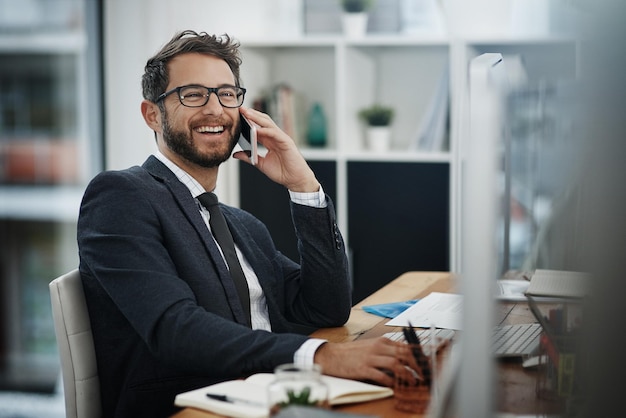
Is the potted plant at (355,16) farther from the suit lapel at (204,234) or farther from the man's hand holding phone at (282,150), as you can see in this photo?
the suit lapel at (204,234)

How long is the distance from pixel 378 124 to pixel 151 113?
174 cm

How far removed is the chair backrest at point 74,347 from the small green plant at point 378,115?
2129 millimetres

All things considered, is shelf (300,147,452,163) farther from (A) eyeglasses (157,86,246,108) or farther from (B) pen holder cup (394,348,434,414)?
(B) pen holder cup (394,348,434,414)

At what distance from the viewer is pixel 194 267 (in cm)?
177

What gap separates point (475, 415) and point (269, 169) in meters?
1.28

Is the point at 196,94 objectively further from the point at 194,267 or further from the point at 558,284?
the point at 558,284

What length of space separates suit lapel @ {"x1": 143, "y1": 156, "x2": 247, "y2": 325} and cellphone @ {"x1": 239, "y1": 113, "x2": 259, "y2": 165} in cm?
20

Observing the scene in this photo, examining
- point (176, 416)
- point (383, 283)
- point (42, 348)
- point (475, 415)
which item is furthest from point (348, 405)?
point (42, 348)

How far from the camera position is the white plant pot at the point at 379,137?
3672 mm

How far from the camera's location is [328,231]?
2020 millimetres

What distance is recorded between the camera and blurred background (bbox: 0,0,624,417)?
354 cm

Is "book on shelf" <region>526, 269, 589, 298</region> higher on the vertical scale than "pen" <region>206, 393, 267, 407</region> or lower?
higher

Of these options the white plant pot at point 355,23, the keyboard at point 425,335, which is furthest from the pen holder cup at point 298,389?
the white plant pot at point 355,23

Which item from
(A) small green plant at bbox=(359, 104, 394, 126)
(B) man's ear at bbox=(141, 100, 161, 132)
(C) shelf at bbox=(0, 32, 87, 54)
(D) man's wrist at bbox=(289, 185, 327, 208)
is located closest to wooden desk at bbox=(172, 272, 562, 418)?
(D) man's wrist at bbox=(289, 185, 327, 208)
